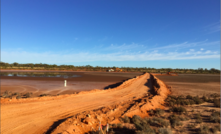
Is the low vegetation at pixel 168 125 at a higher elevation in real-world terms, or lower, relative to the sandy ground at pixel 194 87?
higher

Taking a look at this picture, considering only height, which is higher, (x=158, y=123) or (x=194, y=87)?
(x=158, y=123)

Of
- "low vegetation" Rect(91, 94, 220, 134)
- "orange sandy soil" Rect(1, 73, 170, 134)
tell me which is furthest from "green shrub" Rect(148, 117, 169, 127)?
"orange sandy soil" Rect(1, 73, 170, 134)

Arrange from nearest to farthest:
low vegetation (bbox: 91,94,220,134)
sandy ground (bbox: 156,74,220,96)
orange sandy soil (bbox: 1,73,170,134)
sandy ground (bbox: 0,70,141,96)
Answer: low vegetation (bbox: 91,94,220,134) → orange sandy soil (bbox: 1,73,170,134) → sandy ground (bbox: 0,70,141,96) → sandy ground (bbox: 156,74,220,96)

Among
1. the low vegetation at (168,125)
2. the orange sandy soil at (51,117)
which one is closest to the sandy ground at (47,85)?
the orange sandy soil at (51,117)

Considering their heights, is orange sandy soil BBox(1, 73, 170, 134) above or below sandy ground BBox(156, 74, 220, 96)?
above

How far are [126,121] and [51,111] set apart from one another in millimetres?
4743

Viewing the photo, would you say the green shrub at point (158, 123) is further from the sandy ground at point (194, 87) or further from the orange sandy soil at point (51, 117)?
the sandy ground at point (194, 87)

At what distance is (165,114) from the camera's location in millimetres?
8086

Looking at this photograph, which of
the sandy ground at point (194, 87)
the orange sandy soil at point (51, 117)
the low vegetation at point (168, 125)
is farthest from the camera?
the sandy ground at point (194, 87)

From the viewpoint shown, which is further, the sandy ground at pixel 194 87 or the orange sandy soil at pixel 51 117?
the sandy ground at pixel 194 87

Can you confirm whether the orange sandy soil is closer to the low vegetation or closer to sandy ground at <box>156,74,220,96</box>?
the low vegetation

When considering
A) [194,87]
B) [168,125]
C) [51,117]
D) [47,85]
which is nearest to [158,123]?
[168,125]

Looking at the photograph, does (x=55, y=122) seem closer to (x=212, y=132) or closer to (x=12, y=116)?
(x=12, y=116)

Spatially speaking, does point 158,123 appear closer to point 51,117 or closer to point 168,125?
point 168,125
